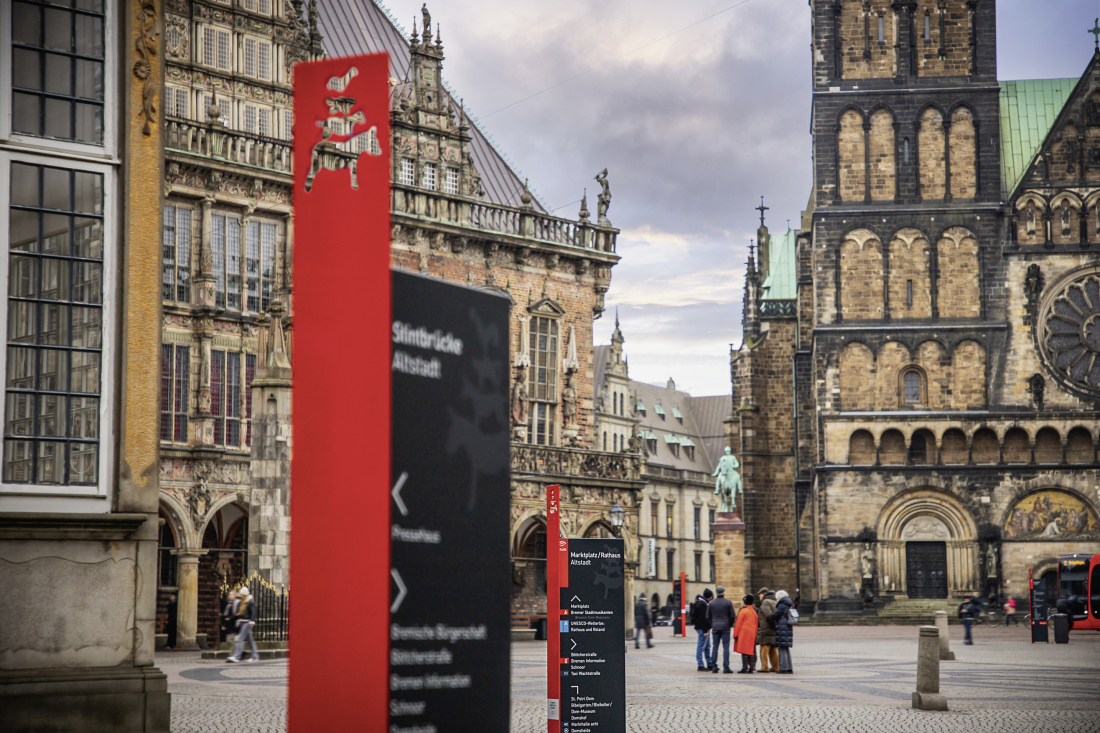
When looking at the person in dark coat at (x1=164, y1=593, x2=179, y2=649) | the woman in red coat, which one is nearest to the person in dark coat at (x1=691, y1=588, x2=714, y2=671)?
the woman in red coat

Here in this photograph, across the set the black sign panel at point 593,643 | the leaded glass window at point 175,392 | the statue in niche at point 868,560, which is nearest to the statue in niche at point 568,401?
the leaded glass window at point 175,392

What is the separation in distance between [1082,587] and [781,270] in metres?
25.7

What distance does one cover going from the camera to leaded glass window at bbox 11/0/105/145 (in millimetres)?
10180

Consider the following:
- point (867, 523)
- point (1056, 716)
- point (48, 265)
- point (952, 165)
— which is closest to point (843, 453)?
point (867, 523)

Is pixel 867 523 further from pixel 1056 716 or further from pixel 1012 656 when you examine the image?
pixel 1056 716

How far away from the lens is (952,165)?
51.6 metres

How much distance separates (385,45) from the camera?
3956 cm

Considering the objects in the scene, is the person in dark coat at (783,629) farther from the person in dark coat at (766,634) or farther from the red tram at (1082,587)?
the red tram at (1082,587)

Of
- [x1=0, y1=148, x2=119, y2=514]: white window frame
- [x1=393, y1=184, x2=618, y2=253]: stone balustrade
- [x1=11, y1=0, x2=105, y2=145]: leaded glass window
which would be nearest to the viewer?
[x1=0, y1=148, x2=119, y2=514]: white window frame

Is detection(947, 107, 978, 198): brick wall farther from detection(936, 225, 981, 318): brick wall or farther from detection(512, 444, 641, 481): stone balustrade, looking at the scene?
detection(512, 444, 641, 481): stone balustrade

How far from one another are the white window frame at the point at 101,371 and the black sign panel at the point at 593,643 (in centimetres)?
405

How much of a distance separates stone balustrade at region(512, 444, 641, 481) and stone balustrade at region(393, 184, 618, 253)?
252 inches

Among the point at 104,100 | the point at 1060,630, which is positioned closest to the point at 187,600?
the point at 104,100

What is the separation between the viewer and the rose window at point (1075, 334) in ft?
166
